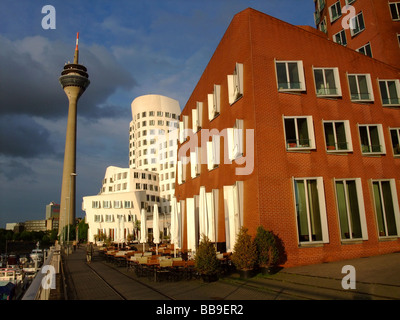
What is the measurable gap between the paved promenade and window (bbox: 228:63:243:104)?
30.9ft

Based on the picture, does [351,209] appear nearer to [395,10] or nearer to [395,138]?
[395,138]

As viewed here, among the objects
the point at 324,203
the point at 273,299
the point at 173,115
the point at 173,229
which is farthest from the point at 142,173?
the point at 273,299

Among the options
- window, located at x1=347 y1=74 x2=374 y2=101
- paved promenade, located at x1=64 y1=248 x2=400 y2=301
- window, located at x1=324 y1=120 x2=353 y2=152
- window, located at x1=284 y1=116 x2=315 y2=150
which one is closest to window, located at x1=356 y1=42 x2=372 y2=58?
window, located at x1=347 y1=74 x2=374 y2=101

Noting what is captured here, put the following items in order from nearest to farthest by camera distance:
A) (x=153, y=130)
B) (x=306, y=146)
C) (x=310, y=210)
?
1. (x=310, y=210)
2. (x=306, y=146)
3. (x=153, y=130)

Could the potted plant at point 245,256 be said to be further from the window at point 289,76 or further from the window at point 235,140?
the window at point 289,76

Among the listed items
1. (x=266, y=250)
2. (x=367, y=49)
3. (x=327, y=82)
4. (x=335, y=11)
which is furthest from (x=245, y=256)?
(x=335, y=11)

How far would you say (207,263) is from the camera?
12.4 meters

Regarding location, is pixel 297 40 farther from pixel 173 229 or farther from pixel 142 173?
pixel 142 173

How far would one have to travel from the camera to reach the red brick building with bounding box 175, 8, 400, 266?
1509cm

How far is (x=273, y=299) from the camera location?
8.74 meters

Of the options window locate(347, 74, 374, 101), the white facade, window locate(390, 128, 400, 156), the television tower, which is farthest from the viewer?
the television tower

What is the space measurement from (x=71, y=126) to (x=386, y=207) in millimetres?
92829

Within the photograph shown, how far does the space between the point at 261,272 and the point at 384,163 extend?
10230 mm

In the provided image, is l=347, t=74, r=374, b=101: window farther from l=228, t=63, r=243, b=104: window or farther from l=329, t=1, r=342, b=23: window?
l=329, t=1, r=342, b=23: window
